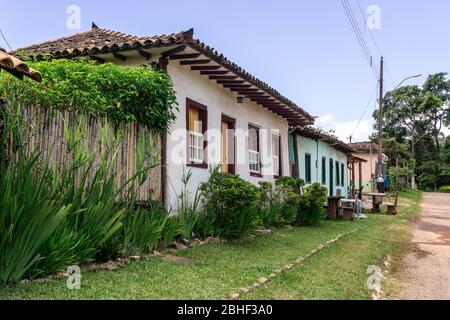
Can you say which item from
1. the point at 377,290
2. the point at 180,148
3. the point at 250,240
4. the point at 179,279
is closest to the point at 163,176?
the point at 180,148

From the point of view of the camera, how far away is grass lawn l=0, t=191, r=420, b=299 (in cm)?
423

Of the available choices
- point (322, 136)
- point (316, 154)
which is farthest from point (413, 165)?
point (322, 136)

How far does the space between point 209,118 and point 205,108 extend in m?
0.28

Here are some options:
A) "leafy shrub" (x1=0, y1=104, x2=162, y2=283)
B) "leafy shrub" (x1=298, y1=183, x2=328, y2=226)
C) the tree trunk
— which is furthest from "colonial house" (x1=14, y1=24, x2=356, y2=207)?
the tree trunk

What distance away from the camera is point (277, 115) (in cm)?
1419

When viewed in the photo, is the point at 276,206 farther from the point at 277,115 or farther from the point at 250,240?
the point at 277,115

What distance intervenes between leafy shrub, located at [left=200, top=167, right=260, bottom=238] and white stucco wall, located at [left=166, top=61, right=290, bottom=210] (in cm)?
60

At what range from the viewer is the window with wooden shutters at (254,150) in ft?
39.7

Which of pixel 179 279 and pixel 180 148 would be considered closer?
pixel 179 279

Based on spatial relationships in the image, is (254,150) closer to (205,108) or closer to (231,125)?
(231,125)

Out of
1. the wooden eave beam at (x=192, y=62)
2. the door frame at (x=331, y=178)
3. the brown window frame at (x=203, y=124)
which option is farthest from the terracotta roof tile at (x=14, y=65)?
the door frame at (x=331, y=178)

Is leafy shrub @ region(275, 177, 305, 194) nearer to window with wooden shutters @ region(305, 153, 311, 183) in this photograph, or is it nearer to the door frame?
window with wooden shutters @ region(305, 153, 311, 183)

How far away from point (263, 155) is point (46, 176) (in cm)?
868

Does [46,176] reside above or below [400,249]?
above
